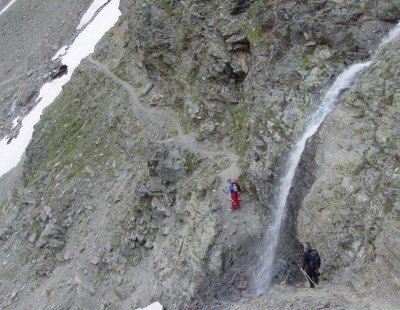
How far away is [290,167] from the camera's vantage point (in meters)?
22.8

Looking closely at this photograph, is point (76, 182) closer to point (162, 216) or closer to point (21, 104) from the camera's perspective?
point (162, 216)

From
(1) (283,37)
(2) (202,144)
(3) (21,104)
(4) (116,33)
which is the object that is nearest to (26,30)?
(3) (21,104)

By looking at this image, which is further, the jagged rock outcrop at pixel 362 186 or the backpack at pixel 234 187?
the backpack at pixel 234 187

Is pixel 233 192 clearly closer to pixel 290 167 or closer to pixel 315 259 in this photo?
pixel 290 167

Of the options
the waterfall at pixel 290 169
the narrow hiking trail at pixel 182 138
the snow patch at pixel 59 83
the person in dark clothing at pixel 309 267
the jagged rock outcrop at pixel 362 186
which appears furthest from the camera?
the snow patch at pixel 59 83

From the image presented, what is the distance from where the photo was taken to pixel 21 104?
6556cm

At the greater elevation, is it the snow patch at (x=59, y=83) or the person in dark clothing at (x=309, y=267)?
the person in dark clothing at (x=309, y=267)

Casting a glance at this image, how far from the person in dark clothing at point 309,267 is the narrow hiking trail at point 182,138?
7497mm

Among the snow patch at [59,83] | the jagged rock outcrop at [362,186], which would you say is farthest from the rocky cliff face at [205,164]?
the snow patch at [59,83]

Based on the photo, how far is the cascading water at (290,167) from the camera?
2147 cm

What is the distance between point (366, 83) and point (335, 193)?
481 centimetres

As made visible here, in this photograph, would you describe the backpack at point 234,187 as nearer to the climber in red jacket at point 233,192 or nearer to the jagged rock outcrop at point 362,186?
the climber in red jacket at point 233,192

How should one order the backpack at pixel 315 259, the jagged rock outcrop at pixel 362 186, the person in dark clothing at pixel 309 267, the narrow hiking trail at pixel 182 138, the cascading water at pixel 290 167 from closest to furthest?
the jagged rock outcrop at pixel 362 186
the backpack at pixel 315 259
the person in dark clothing at pixel 309 267
the cascading water at pixel 290 167
the narrow hiking trail at pixel 182 138

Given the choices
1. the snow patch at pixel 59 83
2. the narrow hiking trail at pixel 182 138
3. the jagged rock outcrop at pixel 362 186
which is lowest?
the snow patch at pixel 59 83
